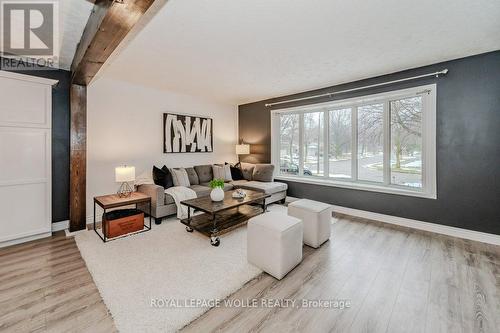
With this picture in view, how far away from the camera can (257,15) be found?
6.70ft

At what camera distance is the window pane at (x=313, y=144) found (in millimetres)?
4766

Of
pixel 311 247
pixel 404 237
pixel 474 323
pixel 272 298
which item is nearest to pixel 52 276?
pixel 272 298

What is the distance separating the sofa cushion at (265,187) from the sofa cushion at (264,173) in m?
0.19

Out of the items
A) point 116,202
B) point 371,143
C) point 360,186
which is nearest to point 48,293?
point 116,202

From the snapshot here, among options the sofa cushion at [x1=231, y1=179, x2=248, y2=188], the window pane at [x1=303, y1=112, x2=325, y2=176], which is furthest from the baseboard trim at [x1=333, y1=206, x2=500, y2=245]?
the sofa cushion at [x1=231, y1=179, x2=248, y2=188]

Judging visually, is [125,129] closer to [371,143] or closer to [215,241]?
[215,241]

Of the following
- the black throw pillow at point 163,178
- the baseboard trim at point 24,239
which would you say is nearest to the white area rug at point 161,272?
the baseboard trim at point 24,239

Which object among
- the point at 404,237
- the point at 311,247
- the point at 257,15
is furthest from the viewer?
the point at 404,237

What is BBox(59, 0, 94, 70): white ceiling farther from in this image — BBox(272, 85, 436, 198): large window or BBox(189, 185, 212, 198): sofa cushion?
BBox(272, 85, 436, 198): large window

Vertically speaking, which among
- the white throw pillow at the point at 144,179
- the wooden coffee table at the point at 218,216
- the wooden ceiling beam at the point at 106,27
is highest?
the wooden ceiling beam at the point at 106,27

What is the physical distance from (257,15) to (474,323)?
303cm

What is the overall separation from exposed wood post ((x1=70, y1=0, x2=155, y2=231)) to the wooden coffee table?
5.20 ft

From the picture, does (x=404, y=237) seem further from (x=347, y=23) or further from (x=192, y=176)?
(x=192, y=176)

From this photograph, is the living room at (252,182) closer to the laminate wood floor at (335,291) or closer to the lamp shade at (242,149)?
the laminate wood floor at (335,291)
